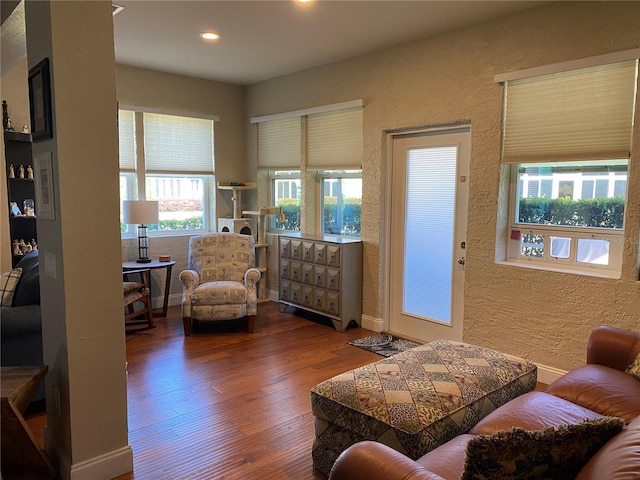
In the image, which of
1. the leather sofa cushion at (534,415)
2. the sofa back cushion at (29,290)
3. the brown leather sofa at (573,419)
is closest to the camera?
the brown leather sofa at (573,419)

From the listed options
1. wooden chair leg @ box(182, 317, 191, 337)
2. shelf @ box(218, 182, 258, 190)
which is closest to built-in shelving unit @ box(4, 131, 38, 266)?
wooden chair leg @ box(182, 317, 191, 337)

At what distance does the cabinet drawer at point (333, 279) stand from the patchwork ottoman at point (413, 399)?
2.01m

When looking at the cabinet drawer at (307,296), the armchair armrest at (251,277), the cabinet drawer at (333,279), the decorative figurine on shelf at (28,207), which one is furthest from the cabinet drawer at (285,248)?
the decorative figurine on shelf at (28,207)

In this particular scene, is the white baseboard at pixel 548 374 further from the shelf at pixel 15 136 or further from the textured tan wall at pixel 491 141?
the shelf at pixel 15 136

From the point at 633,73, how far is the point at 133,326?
4648mm

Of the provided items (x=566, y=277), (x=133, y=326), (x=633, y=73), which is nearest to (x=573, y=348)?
(x=566, y=277)

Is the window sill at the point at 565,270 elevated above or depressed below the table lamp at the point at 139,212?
below

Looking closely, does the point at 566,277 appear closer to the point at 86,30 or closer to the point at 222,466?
the point at 222,466

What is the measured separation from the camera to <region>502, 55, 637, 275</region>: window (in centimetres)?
303

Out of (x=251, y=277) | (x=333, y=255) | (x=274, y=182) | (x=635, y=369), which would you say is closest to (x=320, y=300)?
(x=333, y=255)

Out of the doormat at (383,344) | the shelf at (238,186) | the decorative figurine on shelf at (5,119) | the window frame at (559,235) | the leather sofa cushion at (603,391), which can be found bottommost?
the doormat at (383,344)

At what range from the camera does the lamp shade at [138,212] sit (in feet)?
15.4

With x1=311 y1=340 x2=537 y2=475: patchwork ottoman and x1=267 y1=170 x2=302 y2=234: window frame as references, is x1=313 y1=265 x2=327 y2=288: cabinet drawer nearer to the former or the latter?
x1=267 y1=170 x2=302 y2=234: window frame

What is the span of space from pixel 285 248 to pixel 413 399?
3267 mm
